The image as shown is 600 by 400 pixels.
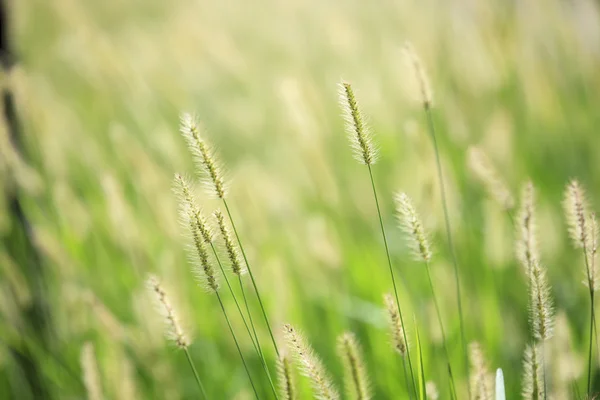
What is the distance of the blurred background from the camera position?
1389 millimetres

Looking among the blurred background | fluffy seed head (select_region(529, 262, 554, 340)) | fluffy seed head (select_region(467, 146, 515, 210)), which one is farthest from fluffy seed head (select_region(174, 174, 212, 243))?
fluffy seed head (select_region(467, 146, 515, 210))

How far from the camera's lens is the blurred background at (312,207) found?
139 centimetres

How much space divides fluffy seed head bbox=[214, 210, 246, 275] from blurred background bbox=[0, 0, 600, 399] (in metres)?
0.49

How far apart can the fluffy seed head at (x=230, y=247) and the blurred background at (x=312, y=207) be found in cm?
49

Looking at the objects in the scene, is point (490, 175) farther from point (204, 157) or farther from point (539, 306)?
point (204, 157)

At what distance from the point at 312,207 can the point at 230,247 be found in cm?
154

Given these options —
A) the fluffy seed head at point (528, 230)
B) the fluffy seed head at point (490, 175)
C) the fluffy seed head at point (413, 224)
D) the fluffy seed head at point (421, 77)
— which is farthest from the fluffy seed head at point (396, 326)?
the fluffy seed head at point (490, 175)

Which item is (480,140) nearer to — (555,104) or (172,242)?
(555,104)

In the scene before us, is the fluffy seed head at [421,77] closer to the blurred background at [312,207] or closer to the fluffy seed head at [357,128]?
the blurred background at [312,207]

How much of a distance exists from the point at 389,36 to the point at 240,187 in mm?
1794

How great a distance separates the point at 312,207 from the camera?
7.38ft

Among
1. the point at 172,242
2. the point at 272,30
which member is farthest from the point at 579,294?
the point at 272,30

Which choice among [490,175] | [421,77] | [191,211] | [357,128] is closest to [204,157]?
[191,211]

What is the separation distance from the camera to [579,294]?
150 centimetres
